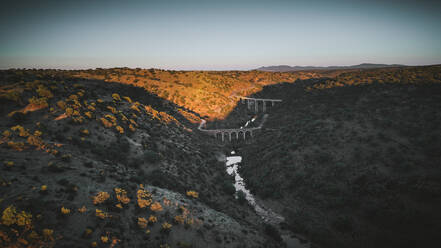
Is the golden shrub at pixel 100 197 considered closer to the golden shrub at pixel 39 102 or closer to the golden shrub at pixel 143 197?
the golden shrub at pixel 143 197

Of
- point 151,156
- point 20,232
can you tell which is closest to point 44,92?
point 151,156

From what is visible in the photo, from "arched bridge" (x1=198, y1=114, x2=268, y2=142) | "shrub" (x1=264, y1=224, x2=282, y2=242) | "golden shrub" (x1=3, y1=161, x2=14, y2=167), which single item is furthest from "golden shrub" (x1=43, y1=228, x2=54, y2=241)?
"arched bridge" (x1=198, y1=114, x2=268, y2=142)

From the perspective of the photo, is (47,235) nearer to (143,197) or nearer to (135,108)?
(143,197)

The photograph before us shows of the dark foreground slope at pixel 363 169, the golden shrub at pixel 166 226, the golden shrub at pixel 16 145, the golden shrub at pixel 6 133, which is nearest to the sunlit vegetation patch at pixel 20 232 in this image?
the golden shrub at pixel 166 226

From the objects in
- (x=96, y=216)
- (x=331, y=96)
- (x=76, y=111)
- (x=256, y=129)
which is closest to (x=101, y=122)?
(x=76, y=111)

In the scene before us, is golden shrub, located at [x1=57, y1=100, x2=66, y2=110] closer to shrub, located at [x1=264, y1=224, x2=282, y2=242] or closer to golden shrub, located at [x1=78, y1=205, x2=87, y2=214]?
golden shrub, located at [x1=78, y1=205, x2=87, y2=214]
